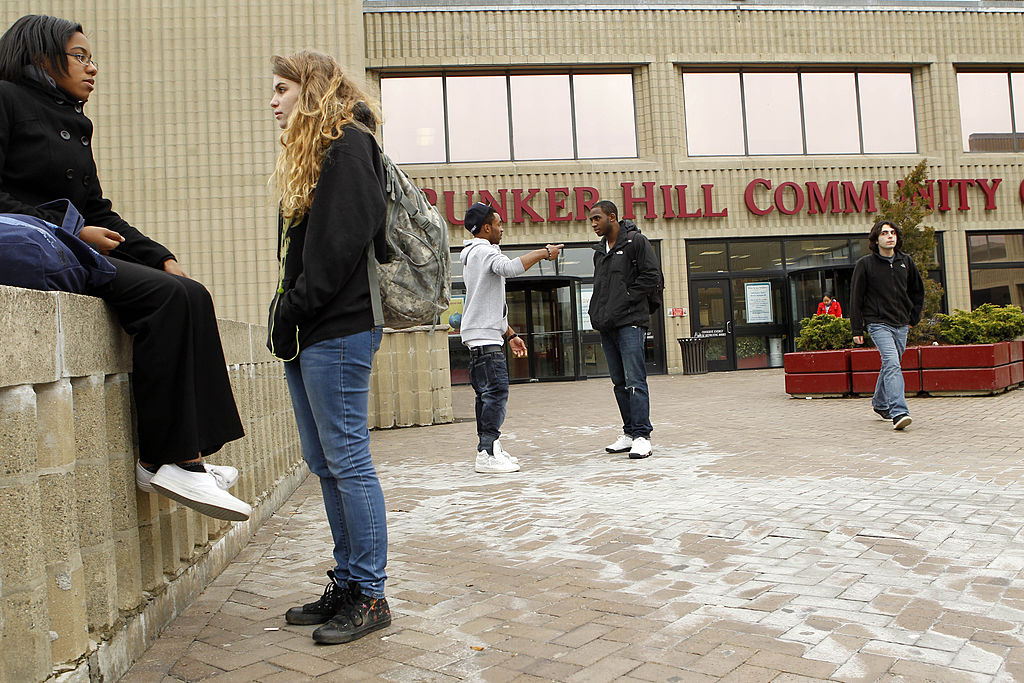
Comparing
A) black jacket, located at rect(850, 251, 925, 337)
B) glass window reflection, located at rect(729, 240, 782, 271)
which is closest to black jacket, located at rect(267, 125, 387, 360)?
black jacket, located at rect(850, 251, 925, 337)

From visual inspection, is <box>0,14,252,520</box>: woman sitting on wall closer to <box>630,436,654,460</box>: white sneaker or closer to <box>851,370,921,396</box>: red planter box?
<box>630,436,654,460</box>: white sneaker

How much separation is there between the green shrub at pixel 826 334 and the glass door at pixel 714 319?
7477 mm

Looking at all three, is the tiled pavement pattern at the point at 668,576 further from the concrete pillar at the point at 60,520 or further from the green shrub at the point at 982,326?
the green shrub at the point at 982,326

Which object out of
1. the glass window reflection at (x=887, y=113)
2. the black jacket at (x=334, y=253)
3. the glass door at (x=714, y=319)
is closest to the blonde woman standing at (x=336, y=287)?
the black jacket at (x=334, y=253)

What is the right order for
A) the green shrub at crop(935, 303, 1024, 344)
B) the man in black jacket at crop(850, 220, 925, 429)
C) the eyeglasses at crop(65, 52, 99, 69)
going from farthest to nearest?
1. the green shrub at crop(935, 303, 1024, 344)
2. the man in black jacket at crop(850, 220, 925, 429)
3. the eyeglasses at crop(65, 52, 99, 69)

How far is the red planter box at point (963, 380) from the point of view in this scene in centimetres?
1027

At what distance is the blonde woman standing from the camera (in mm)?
2727

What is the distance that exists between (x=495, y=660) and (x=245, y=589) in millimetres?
1383

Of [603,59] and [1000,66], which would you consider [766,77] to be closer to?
[603,59]

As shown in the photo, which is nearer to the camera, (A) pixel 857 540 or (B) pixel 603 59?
(A) pixel 857 540

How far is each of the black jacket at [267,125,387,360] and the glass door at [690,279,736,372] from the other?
1755 centimetres

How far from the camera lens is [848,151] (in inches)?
805

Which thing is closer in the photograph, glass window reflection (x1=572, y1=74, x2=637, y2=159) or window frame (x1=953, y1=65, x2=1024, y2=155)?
glass window reflection (x1=572, y1=74, x2=637, y2=159)

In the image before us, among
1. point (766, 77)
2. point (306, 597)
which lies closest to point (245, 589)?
point (306, 597)
